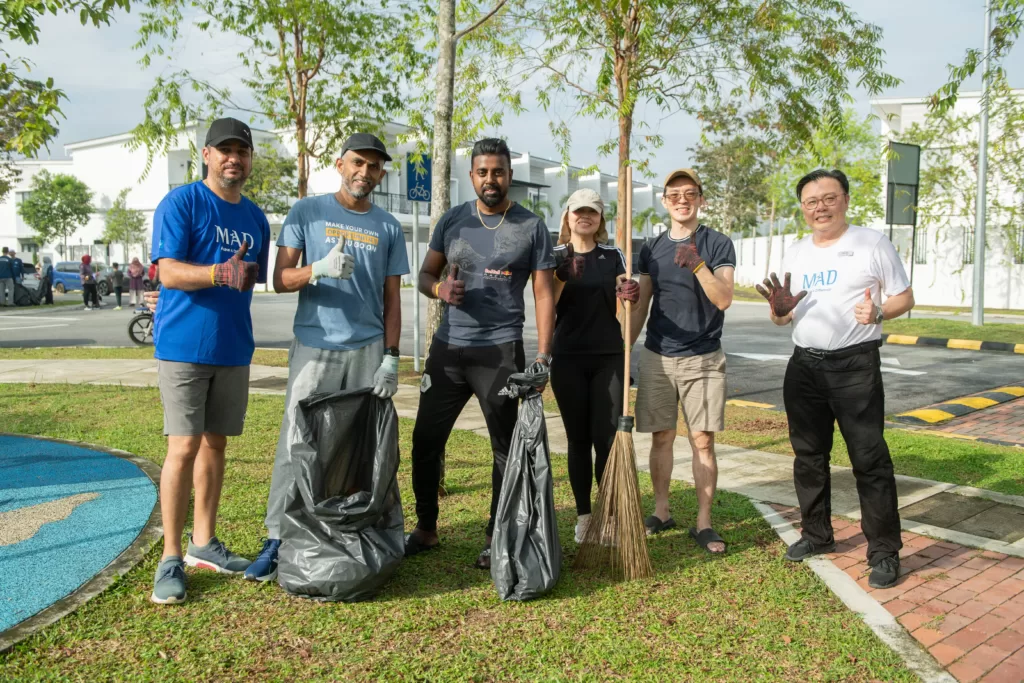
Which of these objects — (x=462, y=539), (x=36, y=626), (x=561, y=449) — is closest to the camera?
(x=36, y=626)

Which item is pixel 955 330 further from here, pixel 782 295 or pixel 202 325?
pixel 202 325

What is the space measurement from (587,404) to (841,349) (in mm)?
1292

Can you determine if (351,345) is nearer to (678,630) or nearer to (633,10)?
(678,630)

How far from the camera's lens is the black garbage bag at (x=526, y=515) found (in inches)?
141

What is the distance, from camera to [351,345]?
382 centimetres

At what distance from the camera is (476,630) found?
10.8 feet

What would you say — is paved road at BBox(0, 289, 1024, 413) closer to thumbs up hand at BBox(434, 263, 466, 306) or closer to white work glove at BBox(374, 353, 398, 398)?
thumbs up hand at BBox(434, 263, 466, 306)

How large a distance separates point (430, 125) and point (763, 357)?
21.5 feet

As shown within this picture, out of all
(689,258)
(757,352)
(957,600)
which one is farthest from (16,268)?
(957,600)

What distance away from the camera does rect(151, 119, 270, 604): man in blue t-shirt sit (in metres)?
3.47

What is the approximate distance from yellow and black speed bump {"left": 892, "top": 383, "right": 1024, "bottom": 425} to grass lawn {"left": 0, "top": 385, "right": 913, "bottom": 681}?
14.6ft

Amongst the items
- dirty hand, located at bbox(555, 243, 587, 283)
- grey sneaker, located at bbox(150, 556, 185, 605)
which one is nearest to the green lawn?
dirty hand, located at bbox(555, 243, 587, 283)

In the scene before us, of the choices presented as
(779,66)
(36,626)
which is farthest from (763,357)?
(36,626)

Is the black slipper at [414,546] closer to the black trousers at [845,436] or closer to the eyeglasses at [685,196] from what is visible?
the black trousers at [845,436]
